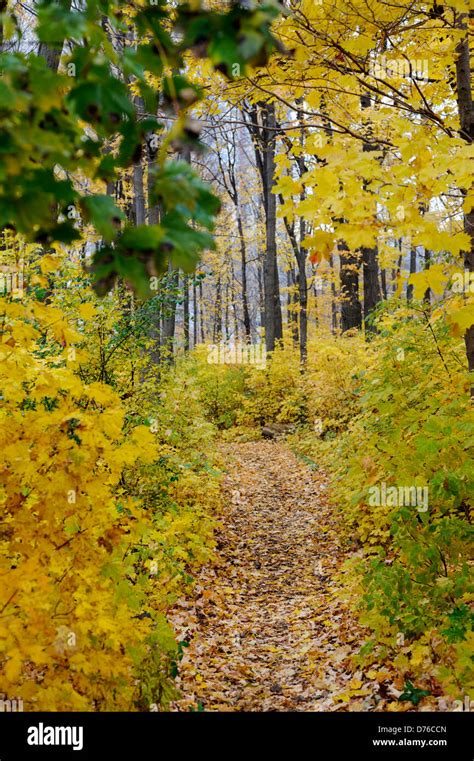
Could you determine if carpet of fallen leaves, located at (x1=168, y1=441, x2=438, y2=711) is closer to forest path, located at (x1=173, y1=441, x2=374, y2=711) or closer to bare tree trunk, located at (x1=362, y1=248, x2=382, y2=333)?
forest path, located at (x1=173, y1=441, x2=374, y2=711)

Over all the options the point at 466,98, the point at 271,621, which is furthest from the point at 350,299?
the point at 271,621

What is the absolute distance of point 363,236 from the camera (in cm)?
273

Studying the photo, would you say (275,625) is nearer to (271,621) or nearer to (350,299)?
(271,621)

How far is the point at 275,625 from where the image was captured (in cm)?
486

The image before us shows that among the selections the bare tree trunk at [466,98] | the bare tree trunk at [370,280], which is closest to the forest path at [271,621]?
the bare tree trunk at [466,98]

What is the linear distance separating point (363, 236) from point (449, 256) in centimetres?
391

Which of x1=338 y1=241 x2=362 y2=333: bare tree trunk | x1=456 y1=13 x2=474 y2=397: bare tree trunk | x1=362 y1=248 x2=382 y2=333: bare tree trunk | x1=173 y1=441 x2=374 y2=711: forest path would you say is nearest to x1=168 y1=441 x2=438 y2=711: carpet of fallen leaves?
x1=173 y1=441 x2=374 y2=711: forest path

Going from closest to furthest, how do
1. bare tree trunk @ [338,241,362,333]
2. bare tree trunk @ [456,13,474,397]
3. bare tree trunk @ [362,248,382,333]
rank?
1. bare tree trunk @ [456,13,474,397]
2. bare tree trunk @ [362,248,382,333]
3. bare tree trunk @ [338,241,362,333]

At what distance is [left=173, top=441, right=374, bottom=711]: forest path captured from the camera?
3766mm

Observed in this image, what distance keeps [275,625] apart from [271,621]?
0.32ft

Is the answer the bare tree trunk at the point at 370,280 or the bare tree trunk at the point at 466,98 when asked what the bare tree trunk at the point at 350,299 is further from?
the bare tree trunk at the point at 466,98

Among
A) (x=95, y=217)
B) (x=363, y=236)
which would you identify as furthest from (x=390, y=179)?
(x=95, y=217)

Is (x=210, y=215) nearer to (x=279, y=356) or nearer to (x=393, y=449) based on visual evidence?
(x=393, y=449)

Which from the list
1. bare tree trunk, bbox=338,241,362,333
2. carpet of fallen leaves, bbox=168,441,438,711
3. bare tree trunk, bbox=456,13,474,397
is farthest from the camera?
bare tree trunk, bbox=338,241,362,333
